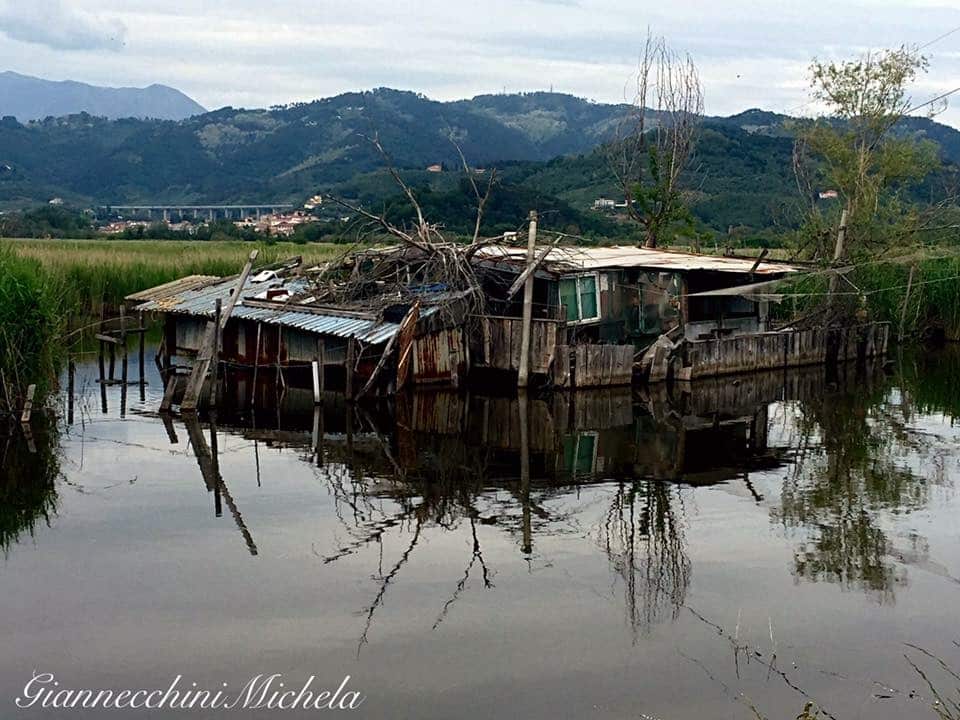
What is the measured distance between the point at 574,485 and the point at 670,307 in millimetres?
9511

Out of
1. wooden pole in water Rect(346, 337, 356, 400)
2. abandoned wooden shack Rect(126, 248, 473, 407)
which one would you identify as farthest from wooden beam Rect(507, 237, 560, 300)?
wooden pole in water Rect(346, 337, 356, 400)

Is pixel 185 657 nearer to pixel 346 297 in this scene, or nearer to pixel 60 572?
→ pixel 60 572

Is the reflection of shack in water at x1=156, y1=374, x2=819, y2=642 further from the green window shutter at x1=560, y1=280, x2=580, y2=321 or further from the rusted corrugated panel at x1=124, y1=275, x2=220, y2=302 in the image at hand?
the rusted corrugated panel at x1=124, y1=275, x2=220, y2=302

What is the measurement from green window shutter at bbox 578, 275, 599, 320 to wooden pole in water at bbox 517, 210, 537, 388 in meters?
1.80

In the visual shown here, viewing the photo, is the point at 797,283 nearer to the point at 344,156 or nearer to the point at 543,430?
the point at 543,430

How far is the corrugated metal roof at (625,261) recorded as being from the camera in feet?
71.2

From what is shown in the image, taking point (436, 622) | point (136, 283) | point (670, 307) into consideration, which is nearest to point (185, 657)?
point (436, 622)

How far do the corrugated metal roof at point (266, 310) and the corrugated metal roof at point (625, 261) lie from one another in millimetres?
2899

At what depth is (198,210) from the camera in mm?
89562

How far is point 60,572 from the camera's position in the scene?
10.8 m

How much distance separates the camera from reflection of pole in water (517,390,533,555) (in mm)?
11984

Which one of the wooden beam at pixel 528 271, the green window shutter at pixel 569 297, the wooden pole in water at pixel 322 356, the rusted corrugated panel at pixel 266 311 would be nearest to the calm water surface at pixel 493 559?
the wooden pole in water at pixel 322 356
